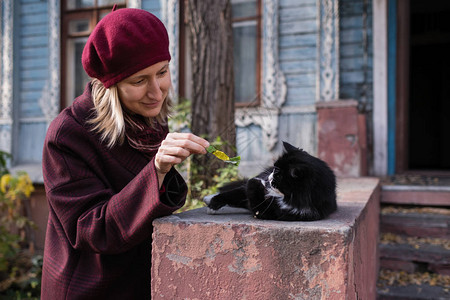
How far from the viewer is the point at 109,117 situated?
1.42m

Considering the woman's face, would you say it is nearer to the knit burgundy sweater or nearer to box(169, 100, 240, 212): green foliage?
the knit burgundy sweater

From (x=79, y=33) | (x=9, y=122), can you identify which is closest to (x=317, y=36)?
(x=79, y=33)

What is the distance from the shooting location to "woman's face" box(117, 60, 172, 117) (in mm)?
1417

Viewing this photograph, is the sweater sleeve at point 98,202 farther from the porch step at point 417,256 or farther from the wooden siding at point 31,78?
the wooden siding at point 31,78

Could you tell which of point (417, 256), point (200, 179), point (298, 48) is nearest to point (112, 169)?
point (200, 179)

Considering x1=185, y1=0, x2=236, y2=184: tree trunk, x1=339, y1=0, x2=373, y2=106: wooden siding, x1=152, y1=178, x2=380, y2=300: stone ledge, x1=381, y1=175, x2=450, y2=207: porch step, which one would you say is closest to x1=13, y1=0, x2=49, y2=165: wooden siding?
x1=185, y1=0, x2=236, y2=184: tree trunk

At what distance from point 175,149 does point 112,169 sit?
0.37 m

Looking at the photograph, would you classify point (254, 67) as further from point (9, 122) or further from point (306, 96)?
point (9, 122)

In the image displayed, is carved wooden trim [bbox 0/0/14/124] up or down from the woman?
up

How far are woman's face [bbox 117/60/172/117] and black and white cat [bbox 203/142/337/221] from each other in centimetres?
46

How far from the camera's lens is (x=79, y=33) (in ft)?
23.0

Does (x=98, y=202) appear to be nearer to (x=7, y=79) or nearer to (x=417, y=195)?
(x=417, y=195)

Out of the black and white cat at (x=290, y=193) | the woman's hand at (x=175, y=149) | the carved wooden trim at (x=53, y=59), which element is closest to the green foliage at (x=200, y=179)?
the black and white cat at (x=290, y=193)

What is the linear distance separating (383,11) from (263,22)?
5.55 feet
